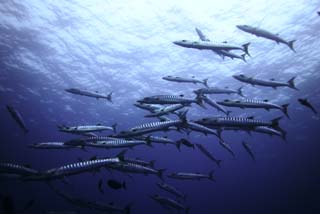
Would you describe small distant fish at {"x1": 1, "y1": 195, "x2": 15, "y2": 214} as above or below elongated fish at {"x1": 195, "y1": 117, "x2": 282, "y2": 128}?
below

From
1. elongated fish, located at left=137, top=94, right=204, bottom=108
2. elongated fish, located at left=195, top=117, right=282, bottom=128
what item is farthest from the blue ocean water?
elongated fish, located at left=195, top=117, right=282, bottom=128

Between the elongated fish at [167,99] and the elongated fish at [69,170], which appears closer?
the elongated fish at [69,170]

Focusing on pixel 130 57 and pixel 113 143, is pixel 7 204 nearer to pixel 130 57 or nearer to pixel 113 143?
pixel 113 143

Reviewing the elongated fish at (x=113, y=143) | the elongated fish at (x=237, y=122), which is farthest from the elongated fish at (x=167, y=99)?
the elongated fish at (x=237, y=122)

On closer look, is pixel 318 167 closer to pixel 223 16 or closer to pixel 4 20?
pixel 223 16

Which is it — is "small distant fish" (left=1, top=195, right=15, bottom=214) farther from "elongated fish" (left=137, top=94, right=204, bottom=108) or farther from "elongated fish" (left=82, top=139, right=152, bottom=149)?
"elongated fish" (left=137, top=94, right=204, bottom=108)

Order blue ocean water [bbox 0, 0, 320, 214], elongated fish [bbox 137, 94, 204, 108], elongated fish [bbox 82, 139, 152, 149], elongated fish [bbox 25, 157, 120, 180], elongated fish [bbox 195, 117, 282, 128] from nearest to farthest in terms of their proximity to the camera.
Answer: elongated fish [bbox 25, 157, 120, 180], elongated fish [bbox 195, 117, 282, 128], elongated fish [bbox 82, 139, 152, 149], elongated fish [bbox 137, 94, 204, 108], blue ocean water [bbox 0, 0, 320, 214]

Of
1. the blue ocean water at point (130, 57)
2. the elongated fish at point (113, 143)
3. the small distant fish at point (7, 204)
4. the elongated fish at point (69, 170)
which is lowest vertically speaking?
the small distant fish at point (7, 204)

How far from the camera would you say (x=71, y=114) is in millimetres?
36375

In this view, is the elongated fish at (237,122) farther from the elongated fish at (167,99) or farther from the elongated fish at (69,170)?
the elongated fish at (69,170)

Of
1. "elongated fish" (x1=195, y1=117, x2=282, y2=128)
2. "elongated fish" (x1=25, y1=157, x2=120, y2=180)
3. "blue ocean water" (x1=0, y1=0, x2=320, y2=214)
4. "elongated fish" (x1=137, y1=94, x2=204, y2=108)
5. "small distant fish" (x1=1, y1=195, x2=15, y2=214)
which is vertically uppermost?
"blue ocean water" (x1=0, y1=0, x2=320, y2=214)

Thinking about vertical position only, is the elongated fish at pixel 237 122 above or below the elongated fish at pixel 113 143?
above

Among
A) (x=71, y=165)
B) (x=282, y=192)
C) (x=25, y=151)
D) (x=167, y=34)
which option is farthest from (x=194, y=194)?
(x=71, y=165)

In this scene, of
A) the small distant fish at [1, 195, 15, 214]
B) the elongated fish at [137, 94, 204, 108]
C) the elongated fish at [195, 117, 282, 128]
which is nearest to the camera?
the elongated fish at [195, 117, 282, 128]
